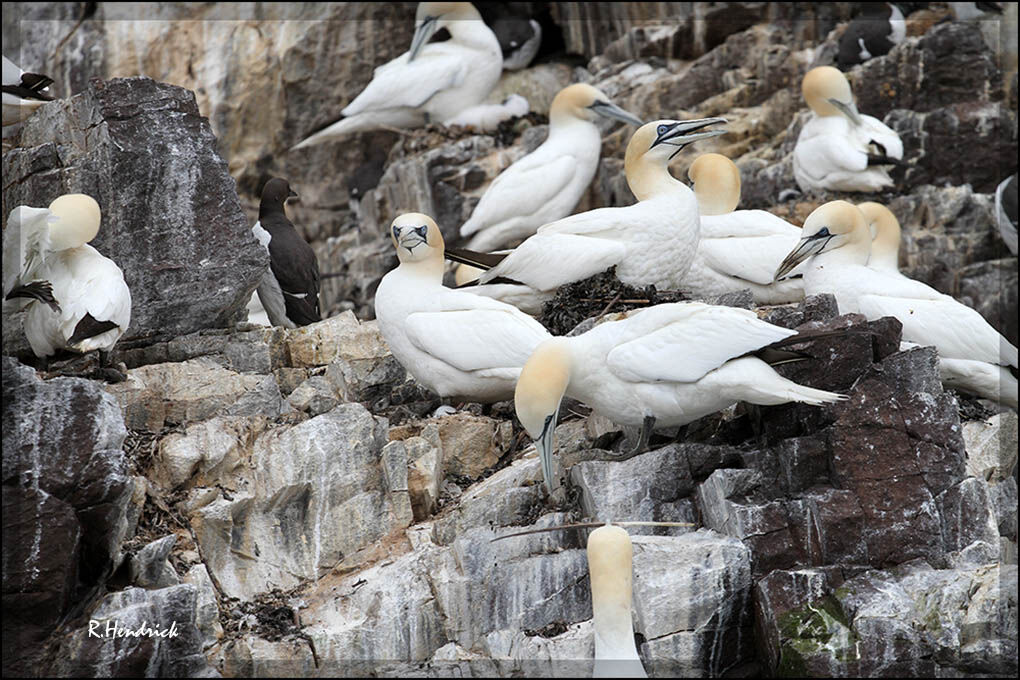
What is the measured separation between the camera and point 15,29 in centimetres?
1594

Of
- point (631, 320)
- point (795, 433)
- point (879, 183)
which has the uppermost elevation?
point (631, 320)

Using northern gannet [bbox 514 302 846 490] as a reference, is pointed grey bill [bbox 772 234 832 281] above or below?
below

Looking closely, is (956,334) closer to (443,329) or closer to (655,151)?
(655,151)

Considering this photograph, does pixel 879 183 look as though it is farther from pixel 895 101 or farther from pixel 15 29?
pixel 15 29

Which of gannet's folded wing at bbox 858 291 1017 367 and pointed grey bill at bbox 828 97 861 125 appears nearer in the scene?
gannet's folded wing at bbox 858 291 1017 367

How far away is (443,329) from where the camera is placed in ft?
26.1

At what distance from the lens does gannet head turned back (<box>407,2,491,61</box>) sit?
13.9 meters

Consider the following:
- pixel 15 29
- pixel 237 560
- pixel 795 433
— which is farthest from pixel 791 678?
pixel 15 29

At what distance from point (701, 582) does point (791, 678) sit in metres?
0.51

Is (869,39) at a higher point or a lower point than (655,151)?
lower

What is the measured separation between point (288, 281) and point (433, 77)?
4273mm

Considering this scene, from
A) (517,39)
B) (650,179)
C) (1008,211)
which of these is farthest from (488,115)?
(650,179)

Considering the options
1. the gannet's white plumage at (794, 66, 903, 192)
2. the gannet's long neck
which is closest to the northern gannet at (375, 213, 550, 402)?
the gannet's long neck

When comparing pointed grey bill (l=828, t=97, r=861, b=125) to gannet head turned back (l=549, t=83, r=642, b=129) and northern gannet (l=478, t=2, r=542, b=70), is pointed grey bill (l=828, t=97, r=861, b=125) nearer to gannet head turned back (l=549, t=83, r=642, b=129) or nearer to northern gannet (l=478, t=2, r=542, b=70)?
gannet head turned back (l=549, t=83, r=642, b=129)
